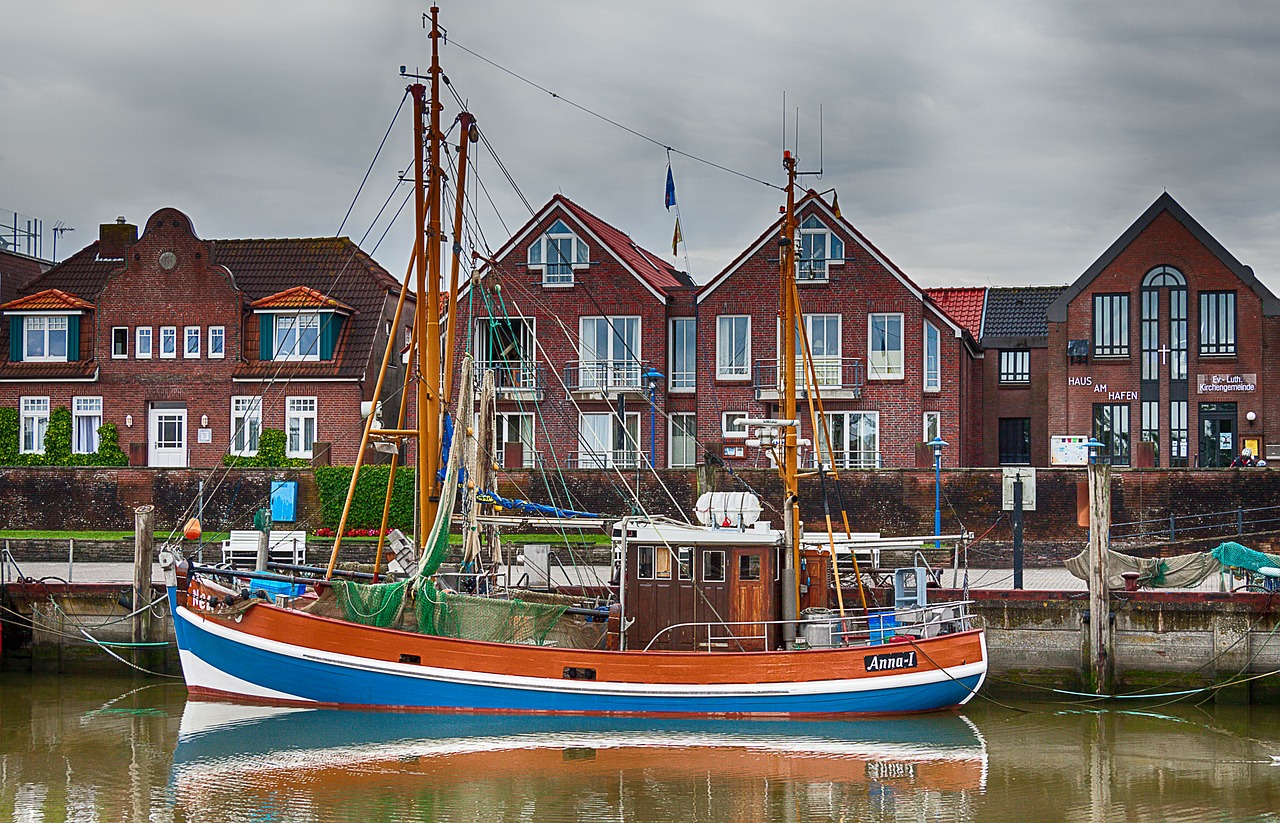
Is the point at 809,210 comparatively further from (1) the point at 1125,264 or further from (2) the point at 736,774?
(2) the point at 736,774

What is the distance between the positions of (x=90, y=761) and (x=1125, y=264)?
34.0 m

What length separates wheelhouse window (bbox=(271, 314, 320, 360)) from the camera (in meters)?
44.2

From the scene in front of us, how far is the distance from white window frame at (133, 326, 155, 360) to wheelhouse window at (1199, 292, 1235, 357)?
3271 cm

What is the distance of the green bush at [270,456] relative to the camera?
42.1 meters

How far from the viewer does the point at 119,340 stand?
4522cm

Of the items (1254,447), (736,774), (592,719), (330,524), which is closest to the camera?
(736,774)

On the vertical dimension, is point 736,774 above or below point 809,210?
below

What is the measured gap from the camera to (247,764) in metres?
19.9

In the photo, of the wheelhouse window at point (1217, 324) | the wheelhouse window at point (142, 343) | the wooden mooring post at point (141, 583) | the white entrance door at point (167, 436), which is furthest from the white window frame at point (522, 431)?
the wheelhouse window at point (1217, 324)

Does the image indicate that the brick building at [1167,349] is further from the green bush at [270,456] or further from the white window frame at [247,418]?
the white window frame at [247,418]

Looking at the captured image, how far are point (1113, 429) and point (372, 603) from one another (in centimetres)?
2821

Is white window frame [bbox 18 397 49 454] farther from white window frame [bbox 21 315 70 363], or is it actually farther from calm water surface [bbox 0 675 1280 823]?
calm water surface [bbox 0 675 1280 823]

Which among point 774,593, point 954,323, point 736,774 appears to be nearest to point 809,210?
point 954,323

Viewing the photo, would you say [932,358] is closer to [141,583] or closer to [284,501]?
[284,501]
